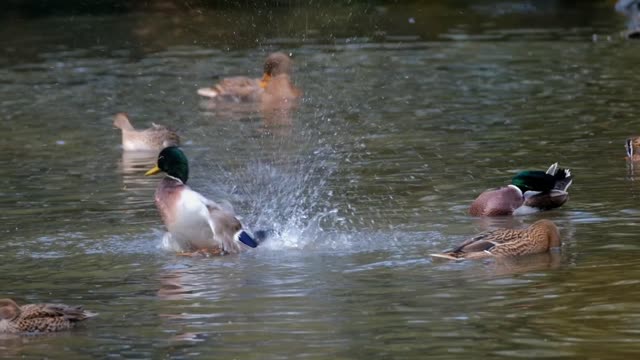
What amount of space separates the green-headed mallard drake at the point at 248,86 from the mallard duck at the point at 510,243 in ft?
35.7

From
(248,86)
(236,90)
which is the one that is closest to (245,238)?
(236,90)

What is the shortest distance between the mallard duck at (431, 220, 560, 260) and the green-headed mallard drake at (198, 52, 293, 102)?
35.7ft

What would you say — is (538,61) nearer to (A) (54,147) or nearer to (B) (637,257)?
(A) (54,147)

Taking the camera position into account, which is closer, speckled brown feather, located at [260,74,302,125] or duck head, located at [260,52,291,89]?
speckled brown feather, located at [260,74,302,125]

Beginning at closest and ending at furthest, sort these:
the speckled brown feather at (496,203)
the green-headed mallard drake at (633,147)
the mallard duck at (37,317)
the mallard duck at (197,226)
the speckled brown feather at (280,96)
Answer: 1. the mallard duck at (37,317)
2. the mallard duck at (197,226)
3. the speckled brown feather at (496,203)
4. the green-headed mallard drake at (633,147)
5. the speckled brown feather at (280,96)

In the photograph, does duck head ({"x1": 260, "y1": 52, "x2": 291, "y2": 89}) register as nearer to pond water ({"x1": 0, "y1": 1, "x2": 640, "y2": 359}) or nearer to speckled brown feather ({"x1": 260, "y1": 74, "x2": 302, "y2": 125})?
speckled brown feather ({"x1": 260, "y1": 74, "x2": 302, "y2": 125})

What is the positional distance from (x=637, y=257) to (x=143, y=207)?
508cm

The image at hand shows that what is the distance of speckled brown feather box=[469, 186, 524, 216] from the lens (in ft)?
44.4

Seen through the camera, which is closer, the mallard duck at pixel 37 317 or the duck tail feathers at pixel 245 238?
the mallard duck at pixel 37 317

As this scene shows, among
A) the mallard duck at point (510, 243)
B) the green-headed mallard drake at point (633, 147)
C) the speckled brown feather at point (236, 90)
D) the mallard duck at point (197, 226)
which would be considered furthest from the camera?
the speckled brown feather at point (236, 90)

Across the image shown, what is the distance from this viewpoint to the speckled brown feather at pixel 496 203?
532 inches

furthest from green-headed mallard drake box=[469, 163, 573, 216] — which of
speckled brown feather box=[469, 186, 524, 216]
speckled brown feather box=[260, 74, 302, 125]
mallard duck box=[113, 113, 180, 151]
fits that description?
speckled brown feather box=[260, 74, 302, 125]

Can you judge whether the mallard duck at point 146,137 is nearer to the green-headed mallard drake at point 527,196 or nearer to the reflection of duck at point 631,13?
the green-headed mallard drake at point 527,196

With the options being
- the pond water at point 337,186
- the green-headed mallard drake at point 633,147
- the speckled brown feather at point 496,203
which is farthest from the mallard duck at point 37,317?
the green-headed mallard drake at point 633,147
